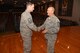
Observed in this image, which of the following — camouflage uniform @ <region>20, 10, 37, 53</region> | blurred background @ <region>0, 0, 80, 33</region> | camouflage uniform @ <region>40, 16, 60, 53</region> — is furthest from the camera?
blurred background @ <region>0, 0, 80, 33</region>

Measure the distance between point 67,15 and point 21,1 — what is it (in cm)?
404

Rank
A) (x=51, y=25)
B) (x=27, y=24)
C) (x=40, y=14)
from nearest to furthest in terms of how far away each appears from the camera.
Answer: (x=27, y=24)
(x=51, y=25)
(x=40, y=14)

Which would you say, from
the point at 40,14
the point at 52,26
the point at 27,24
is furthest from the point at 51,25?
the point at 40,14

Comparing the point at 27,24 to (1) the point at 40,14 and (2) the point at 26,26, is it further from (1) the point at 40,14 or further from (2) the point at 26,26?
(1) the point at 40,14

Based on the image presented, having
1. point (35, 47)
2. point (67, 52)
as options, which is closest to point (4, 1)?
point (35, 47)

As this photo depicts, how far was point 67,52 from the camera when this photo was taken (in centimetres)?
403

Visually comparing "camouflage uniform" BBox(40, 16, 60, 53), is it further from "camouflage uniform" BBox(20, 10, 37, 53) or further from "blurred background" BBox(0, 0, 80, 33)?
"blurred background" BBox(0, 0, 80, 33)

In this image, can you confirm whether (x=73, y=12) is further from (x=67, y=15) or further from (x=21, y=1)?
(x=21, y=1)

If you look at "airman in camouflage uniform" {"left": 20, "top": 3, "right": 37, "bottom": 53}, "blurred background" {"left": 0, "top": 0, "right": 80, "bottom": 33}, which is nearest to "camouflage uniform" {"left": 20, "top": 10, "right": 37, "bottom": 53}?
"airman in camouflage uniform" {"left": 20, "top": 3, "right": 37, "bottom": 53}

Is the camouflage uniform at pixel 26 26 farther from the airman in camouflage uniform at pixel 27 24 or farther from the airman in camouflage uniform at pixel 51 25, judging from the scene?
the airman in camouflage uniform at pixel 51 25

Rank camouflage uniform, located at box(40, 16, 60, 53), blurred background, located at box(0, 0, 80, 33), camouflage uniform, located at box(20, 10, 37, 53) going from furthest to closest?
1. blurred background, located at box(0, 0, 80, 33)
2. camouflage uniform, located at box(40, 16, 60, 53)
3. camouflage uniform, located at box(20, 10, 37, 53)

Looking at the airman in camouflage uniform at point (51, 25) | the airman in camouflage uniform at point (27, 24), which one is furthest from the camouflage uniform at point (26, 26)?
the airman in camouflage uniform at point (51, 25)

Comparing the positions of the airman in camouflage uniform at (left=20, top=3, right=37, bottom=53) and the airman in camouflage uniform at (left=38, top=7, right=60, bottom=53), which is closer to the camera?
the airman in camouflage uniform at (left=20, top=3, right=37, bottom=53)

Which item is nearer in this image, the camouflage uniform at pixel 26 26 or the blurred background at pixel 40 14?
the camouflage uniform at pixel 26 26
